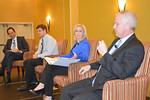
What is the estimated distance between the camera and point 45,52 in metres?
3.87

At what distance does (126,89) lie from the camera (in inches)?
69.5

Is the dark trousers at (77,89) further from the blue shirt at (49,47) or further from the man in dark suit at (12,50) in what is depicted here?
the man in dark suit at (12,50)

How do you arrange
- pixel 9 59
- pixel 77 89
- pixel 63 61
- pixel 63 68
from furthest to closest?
pixel 9 59 < pixel 63 68 < pixel 63 61 < pixel 77 89

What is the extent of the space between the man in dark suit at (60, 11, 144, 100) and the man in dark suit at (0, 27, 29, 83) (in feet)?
9.63

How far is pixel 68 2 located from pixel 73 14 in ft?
1.50

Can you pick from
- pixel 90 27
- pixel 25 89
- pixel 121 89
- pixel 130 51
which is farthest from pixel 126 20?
pixel 25 89

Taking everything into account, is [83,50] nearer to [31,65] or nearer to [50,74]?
[50,74]

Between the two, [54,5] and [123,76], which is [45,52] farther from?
[54,5]

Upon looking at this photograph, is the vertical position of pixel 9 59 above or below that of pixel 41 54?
below

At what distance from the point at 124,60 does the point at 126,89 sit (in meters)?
0.28

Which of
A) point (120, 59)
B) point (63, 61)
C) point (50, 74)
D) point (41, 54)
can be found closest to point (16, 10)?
point (41, 54)

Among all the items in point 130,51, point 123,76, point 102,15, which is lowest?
point 123,76

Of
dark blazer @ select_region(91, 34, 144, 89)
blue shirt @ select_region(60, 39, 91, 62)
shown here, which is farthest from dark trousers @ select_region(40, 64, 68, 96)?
dark blazer @ select_region(91, 34, 144, 89)

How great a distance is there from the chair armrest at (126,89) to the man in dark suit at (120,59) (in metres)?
0.07
